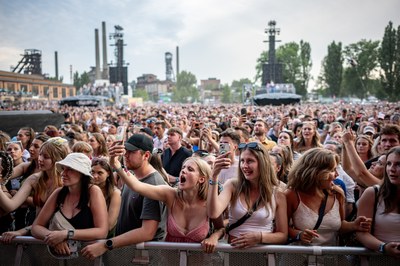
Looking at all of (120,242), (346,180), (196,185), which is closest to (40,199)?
(120,242)

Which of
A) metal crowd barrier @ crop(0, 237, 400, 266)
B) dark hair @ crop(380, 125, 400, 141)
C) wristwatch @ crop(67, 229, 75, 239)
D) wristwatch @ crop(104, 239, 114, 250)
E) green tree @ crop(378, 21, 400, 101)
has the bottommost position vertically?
metal crowd barrier @ crop(0, 237, 400, 266)

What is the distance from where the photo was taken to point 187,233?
9.63 feet

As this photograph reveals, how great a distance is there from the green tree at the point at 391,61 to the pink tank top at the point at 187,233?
56125 millimetres

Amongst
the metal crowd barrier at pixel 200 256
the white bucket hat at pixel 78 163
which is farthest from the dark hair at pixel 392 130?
the white bucket hat at pixel 78 163

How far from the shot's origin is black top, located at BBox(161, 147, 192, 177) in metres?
6.12

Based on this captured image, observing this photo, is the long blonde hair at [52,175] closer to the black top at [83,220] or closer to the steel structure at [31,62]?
the black top at [83,220]

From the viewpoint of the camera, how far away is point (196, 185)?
3.07 meters

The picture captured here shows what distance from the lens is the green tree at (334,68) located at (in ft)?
265

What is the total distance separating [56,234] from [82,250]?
0.77 feet

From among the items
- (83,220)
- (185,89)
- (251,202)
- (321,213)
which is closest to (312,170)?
(321,213)

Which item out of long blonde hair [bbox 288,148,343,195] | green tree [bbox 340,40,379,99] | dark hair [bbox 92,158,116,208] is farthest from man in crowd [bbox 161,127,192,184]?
green tree [bbox 340,40,379,99]

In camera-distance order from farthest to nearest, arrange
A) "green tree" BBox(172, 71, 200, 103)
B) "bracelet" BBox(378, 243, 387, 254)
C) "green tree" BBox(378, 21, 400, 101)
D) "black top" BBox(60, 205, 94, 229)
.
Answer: "green tree" BBox(172, 71, 200, 103) < "green tree" BBox(378, 21, 400, 101) < "black top" BBox(60, 205, 94, 229) < "bracelet" BBox(378, 243, 387, 254)

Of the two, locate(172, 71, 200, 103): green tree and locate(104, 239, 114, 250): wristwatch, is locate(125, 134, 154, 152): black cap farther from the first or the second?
locate(172, 71, 200, 103): green tree

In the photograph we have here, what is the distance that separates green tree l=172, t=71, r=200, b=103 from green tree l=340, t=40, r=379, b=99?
66559 millimetres
